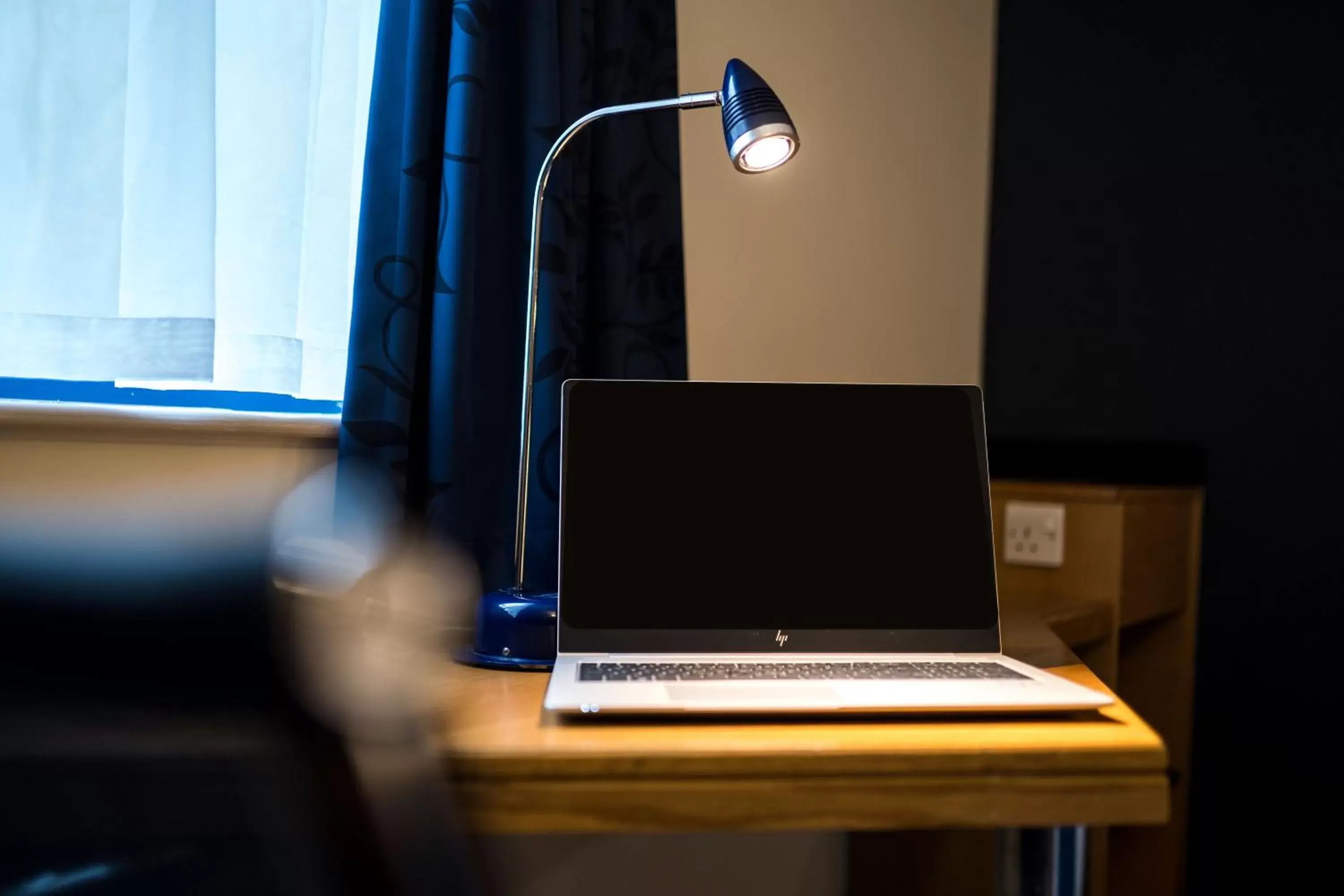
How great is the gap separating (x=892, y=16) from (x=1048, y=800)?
1.48 metres

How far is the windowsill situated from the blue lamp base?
32 cm

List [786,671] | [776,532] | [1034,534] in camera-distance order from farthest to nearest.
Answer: [1034,534] → [776,532] → [786,671]

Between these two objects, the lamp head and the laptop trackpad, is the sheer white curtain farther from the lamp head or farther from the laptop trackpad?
the laptop trackpad

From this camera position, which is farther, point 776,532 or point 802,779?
point 776,532

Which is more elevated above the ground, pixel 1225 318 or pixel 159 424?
pixel 1225 318

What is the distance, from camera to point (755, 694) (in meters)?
0.70

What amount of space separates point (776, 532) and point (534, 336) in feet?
1.01

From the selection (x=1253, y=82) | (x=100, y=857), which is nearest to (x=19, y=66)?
(x=100, y=857)

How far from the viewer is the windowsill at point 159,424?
0.92 meters

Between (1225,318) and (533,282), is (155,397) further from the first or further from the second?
(1225,318)

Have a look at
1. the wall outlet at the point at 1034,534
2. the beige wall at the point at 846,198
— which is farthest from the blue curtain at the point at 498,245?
the wall outlet at the point at 1034,534

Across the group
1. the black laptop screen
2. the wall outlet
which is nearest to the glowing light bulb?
the black laptop screen

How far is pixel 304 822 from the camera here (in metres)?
0.36

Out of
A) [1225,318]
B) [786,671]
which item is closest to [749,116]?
[786,671]
